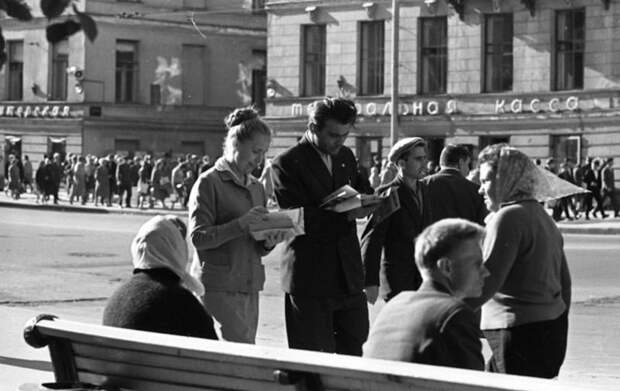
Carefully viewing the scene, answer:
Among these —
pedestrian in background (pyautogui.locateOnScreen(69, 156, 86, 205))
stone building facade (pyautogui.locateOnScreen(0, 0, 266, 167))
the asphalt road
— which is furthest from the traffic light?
the asphalt road

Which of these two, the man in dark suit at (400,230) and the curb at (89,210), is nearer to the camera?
the man in dark suit at (400,230)

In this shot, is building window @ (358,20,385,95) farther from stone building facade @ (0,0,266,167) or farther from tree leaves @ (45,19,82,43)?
tree leaves @ (45,19,82,43)

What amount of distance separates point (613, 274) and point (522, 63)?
25544 mm

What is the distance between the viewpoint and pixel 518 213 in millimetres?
7523

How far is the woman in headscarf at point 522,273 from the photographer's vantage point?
297 inches

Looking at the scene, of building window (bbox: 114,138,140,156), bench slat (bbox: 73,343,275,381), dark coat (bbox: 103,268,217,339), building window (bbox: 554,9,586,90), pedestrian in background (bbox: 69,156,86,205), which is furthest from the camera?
building window (bbox: 114,138,140,156)

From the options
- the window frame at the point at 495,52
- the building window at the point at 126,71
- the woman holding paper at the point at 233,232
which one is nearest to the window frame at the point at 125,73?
the building window at the point at 126,71

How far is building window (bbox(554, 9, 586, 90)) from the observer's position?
152 ft

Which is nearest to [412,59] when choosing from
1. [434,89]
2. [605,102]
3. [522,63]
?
[434,89]

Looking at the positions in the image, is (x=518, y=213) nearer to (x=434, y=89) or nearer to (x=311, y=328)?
(x=311, y=328)

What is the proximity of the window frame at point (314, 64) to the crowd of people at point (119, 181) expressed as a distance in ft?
14.9

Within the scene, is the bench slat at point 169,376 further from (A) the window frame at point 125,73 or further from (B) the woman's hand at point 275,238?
(A) the window frame at point 125,73

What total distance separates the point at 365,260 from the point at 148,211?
37908mm

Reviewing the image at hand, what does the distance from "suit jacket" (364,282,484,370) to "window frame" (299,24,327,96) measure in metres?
46.9
